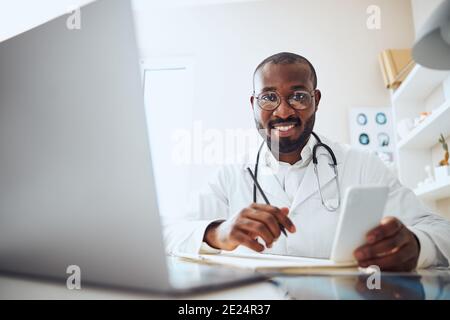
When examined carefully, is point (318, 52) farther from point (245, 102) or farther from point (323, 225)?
point (323, 225)

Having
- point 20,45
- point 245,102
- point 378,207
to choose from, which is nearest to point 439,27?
point 378,207

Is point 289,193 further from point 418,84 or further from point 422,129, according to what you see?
point 418,84

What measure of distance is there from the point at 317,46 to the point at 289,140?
80 cm

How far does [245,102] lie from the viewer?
165 centimetres

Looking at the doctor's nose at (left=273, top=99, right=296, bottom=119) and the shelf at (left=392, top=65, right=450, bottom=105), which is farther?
the shelf at (left=392, top=65, right=450, bottom=105)

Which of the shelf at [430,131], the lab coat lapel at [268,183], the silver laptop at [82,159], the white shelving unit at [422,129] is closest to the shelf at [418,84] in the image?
the white shelving unit at [422,129]

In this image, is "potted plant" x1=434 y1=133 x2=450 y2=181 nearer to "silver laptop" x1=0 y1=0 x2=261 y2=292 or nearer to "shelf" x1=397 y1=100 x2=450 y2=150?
"shelf" x1=397 y1=100 x2=450 y2=150

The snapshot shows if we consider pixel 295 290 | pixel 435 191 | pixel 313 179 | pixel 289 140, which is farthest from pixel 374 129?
pixel 295 290

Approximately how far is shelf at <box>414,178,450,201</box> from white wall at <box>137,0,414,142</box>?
Result: 0.43 meters

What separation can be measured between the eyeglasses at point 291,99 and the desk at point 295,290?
73 cm

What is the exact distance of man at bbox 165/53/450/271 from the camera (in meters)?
0.53

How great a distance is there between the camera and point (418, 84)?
150cm

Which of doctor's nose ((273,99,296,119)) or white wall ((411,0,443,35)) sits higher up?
white wall ((411,0,443,35))

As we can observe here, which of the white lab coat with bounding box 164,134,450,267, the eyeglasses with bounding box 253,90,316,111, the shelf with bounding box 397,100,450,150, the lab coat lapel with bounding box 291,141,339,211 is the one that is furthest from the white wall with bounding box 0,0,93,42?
the shelf with bounding box 397,100,450,150
